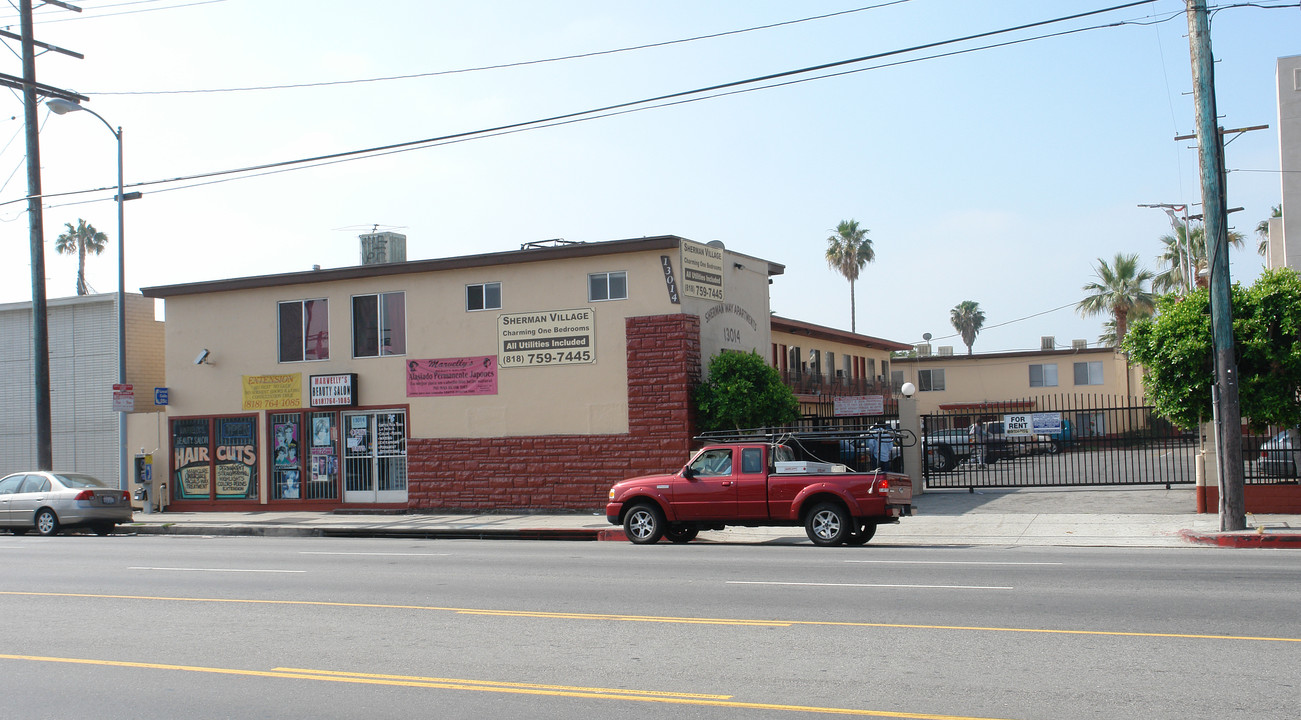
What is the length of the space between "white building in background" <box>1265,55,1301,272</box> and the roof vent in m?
23.5

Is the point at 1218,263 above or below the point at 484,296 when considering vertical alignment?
below

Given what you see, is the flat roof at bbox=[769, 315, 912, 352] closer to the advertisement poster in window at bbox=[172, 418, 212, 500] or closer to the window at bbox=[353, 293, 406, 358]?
the window at bbox=[353, 293, 406, 358]

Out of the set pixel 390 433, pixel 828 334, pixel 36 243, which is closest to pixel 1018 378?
pixel 828 334

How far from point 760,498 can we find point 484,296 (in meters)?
10.2

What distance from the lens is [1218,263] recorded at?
1644cm

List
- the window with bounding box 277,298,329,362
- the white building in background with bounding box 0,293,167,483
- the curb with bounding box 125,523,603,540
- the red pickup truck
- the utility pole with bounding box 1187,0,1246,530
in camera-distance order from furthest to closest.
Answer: the white building in background with bounding box 0,293,167,483
the window with bounding box 277,298,329,362
the curb with bounding box 125,523,603,540
the utility pole with bounding box 1187,0,1246,530
the red pickup truck

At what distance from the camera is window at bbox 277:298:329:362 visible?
25938mm

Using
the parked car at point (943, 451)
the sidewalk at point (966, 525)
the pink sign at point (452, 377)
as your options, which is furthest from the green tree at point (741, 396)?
the parked car at point (943, 451)

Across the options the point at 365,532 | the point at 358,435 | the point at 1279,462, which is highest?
the point at 358,435

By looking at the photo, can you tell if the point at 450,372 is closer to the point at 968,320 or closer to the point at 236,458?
the point at 236,458

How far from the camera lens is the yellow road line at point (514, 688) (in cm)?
624

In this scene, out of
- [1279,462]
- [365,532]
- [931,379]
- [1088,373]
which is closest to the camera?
[1279,462]

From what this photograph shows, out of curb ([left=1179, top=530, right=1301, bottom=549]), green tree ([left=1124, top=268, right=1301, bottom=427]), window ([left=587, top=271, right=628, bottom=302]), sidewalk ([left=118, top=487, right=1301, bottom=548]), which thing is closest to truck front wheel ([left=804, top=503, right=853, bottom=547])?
sidewalk ([left=118, top=487, right=1301, bottom=548])

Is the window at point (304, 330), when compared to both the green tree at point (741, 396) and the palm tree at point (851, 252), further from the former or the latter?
the palm tree at point (851, 252)
